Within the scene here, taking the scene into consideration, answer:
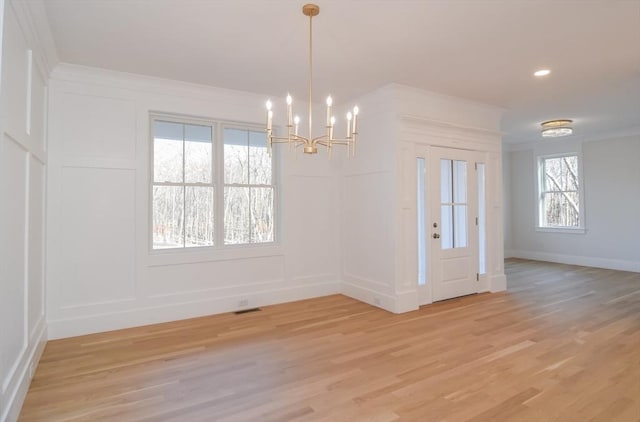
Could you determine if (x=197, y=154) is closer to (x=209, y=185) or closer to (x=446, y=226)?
(x=209, y=185)

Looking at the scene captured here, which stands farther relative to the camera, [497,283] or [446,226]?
[497,283]

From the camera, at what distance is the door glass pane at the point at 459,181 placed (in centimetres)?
491

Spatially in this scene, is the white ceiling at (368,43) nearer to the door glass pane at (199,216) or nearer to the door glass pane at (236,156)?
the door glass pane at (236,156)

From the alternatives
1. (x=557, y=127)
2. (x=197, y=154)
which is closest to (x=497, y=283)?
(x=557, y=127)

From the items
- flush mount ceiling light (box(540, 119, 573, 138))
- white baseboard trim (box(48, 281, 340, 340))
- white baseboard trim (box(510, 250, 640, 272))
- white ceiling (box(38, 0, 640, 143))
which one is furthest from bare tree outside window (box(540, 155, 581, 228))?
white baseboard trim (box(48, 281, 340, 340))

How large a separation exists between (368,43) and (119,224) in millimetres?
3309

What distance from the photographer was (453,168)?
490 centimetres

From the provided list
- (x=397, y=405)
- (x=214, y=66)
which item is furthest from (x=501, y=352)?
(x=214, y=66)

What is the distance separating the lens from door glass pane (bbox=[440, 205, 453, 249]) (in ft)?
15.7

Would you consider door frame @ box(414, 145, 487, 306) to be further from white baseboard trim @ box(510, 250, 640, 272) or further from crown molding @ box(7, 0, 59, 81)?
white baseboard trim @ box(510, 250, 640, 272)

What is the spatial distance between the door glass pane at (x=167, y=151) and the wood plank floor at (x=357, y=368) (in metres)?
1.81

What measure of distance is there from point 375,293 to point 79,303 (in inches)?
137

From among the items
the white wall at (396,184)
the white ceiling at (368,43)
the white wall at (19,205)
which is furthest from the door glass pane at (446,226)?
the white wall at (19,205)

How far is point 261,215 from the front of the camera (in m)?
4.83
